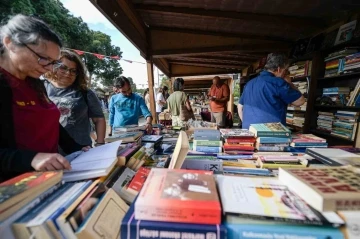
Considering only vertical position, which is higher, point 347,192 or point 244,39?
point 244,39

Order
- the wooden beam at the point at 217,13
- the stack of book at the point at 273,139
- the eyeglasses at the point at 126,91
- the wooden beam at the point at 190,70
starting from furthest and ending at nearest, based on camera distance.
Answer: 1. the wooden beam at the point at 190,70
2. the eyeglasses at the point at 126,91
3. the wooden beam at the point at 217,13
4. the stack of book at the point at 273,139

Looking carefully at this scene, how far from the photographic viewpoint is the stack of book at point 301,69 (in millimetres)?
2824

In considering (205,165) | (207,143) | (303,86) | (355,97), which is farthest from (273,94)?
(303,86)

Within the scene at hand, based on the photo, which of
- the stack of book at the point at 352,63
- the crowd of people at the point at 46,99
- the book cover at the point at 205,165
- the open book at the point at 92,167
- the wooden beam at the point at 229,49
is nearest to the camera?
the open book at the point at 92,167

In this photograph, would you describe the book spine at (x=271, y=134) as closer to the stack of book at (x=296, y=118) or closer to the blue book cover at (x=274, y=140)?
the blue book cover at (x=274, y=140)

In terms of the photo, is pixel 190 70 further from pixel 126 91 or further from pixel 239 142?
pixel 239 142

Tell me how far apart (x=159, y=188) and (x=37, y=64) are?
2.46 feet

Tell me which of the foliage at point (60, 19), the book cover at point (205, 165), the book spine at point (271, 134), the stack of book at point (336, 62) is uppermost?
the foliage at point (60, 19)

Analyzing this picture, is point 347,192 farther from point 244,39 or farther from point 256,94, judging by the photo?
point 244,39

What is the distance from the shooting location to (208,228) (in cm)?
39

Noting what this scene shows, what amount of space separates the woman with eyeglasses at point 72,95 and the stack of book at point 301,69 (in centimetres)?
289

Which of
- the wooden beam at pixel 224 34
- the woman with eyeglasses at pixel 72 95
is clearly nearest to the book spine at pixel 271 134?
the woman with eyeglasses at pixel 72 95

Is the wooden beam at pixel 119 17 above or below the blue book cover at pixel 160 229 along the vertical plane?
above

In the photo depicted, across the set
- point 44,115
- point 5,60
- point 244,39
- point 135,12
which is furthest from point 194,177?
point 244,39
